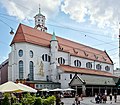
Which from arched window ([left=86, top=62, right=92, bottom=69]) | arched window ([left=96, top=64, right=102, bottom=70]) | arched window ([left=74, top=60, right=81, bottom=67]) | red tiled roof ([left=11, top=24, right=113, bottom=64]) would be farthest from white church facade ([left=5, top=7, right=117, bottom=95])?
arched window ([left=96, top=64, right=102, bottom=70])

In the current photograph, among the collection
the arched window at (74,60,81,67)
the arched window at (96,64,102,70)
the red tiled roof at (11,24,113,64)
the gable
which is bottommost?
the gable

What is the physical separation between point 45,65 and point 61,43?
36.5 feet

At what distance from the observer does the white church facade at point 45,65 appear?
208 ft

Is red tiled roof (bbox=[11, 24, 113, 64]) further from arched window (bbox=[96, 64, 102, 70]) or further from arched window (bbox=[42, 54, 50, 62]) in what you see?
arched window (bbox=[42, 54, 50, 62])

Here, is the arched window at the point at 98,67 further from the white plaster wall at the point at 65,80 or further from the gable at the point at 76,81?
the gable at the point at 76,81

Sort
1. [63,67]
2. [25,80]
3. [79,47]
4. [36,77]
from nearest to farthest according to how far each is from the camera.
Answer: [25,80], [36,77], [63,67], [79,47]

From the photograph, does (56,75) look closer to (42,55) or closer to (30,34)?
(42,55)

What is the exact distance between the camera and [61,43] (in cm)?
7712

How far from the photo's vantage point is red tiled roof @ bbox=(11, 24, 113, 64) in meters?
66.3

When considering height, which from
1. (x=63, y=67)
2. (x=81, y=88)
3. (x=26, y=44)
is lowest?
(x=81, y=88)

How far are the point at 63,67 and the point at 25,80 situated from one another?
1251cm

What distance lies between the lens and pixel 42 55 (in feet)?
224

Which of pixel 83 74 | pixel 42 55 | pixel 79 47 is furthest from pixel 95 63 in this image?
pixel 42 55

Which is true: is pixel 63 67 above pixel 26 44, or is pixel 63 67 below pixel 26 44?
below
